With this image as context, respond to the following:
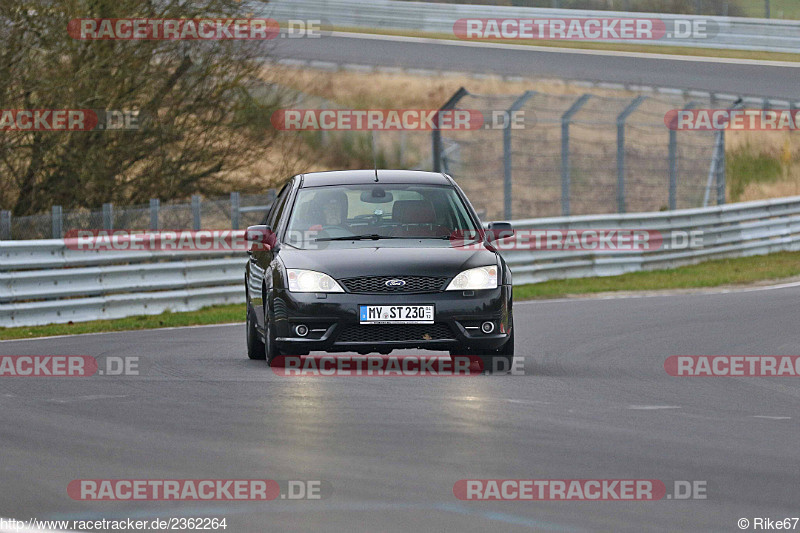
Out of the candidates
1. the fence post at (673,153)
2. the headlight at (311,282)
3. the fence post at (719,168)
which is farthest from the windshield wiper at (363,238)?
the fence post at (719,168)

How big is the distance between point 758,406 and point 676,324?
5.98 meters

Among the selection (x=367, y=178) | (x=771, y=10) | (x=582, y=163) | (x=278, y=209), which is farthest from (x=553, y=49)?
(x=367, y=178)

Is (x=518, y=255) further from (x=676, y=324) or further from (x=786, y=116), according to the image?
(x=786, y=116)

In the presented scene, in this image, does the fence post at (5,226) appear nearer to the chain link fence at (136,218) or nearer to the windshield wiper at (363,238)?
the chain link fence at (136,218)

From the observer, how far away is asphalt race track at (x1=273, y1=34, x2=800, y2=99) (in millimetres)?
36469

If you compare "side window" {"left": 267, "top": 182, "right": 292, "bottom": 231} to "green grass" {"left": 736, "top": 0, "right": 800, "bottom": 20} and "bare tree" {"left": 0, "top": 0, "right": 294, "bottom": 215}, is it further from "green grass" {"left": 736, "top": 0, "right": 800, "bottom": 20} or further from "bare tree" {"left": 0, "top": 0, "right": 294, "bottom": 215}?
"green grass" {"left": 736, "top": 0, "right": 800, "bottom": 20}

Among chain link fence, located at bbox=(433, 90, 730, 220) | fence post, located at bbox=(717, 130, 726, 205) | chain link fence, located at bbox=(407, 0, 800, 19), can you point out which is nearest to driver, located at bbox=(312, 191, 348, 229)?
fence post, located at bbox=(717, 130, 726, 205)

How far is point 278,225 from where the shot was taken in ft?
40.1

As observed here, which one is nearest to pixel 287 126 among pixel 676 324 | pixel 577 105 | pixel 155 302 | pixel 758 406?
pixel 577 105

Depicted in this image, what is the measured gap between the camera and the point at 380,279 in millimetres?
10766

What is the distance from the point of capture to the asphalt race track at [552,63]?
36469 mm

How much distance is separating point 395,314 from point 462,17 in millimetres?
33468

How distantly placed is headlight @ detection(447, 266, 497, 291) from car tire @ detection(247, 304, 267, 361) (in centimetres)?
218

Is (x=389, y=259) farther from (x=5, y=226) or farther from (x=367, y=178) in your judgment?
(x=5, y=226)
